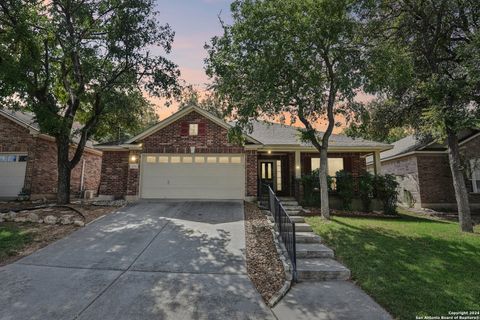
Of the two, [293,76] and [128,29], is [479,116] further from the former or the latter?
[128,29]

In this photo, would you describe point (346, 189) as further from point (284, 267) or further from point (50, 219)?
point (50, 219)

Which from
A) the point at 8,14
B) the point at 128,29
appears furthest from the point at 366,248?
the point at 8,14

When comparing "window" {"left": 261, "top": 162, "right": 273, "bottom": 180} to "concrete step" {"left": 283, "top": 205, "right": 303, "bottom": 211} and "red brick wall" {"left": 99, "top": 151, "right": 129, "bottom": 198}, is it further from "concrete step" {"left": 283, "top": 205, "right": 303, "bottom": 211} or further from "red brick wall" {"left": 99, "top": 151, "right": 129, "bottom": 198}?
"red brick wall" {"left": 99, "top": 151, "right": 129, "bottom": 198}

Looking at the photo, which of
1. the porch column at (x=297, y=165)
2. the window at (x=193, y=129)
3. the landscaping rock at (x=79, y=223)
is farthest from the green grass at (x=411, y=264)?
the landscaping rock at (x=79, y=223)

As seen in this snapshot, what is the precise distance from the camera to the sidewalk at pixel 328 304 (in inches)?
156

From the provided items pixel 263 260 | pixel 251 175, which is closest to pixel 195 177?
pixel 251 175

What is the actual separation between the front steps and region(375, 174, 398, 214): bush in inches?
231

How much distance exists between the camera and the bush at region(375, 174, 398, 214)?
12.3 meters

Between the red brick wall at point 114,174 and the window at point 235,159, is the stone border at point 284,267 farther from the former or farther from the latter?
the red brick wall at point 114,174

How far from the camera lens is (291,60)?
10.2 metres

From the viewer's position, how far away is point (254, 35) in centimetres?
986

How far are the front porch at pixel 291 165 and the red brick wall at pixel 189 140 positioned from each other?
2361 millimetres

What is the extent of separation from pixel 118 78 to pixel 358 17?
11.8 metres

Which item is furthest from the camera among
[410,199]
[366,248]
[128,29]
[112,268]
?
[410,199]
